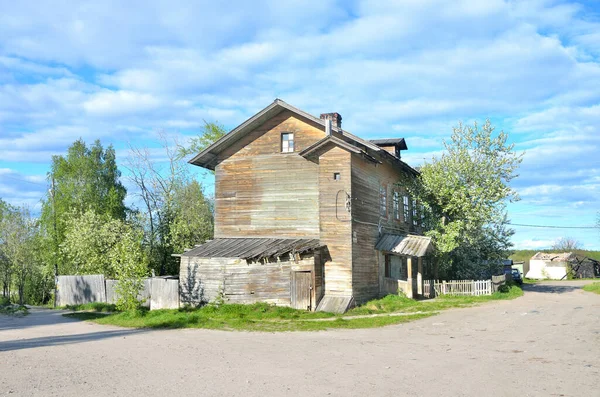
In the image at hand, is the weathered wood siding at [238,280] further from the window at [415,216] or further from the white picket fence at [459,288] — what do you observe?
the window at [415,216]

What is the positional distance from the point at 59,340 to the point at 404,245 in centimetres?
1787

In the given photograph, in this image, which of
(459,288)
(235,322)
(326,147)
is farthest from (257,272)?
(459,288)

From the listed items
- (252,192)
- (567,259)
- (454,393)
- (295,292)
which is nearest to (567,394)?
(454,393)

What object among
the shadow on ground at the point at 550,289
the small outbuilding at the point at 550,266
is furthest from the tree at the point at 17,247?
the small outbuilding at the point at 550,266

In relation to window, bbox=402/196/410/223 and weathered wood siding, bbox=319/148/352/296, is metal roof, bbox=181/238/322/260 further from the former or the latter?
window, bbox=402/196/410/223

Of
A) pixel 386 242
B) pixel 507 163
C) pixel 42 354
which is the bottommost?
pixel 42 354

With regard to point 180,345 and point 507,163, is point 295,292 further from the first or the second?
point 507,163

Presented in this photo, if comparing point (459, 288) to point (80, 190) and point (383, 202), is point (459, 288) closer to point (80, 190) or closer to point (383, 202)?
point (383, 202)

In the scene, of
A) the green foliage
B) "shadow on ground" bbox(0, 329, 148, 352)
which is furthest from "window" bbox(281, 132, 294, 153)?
the green foliage

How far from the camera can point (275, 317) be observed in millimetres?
23562

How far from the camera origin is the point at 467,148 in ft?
113

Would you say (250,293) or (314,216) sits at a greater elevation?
(314,216)

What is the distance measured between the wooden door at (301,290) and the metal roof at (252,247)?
1346 mm

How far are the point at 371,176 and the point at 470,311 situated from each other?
891 cm
